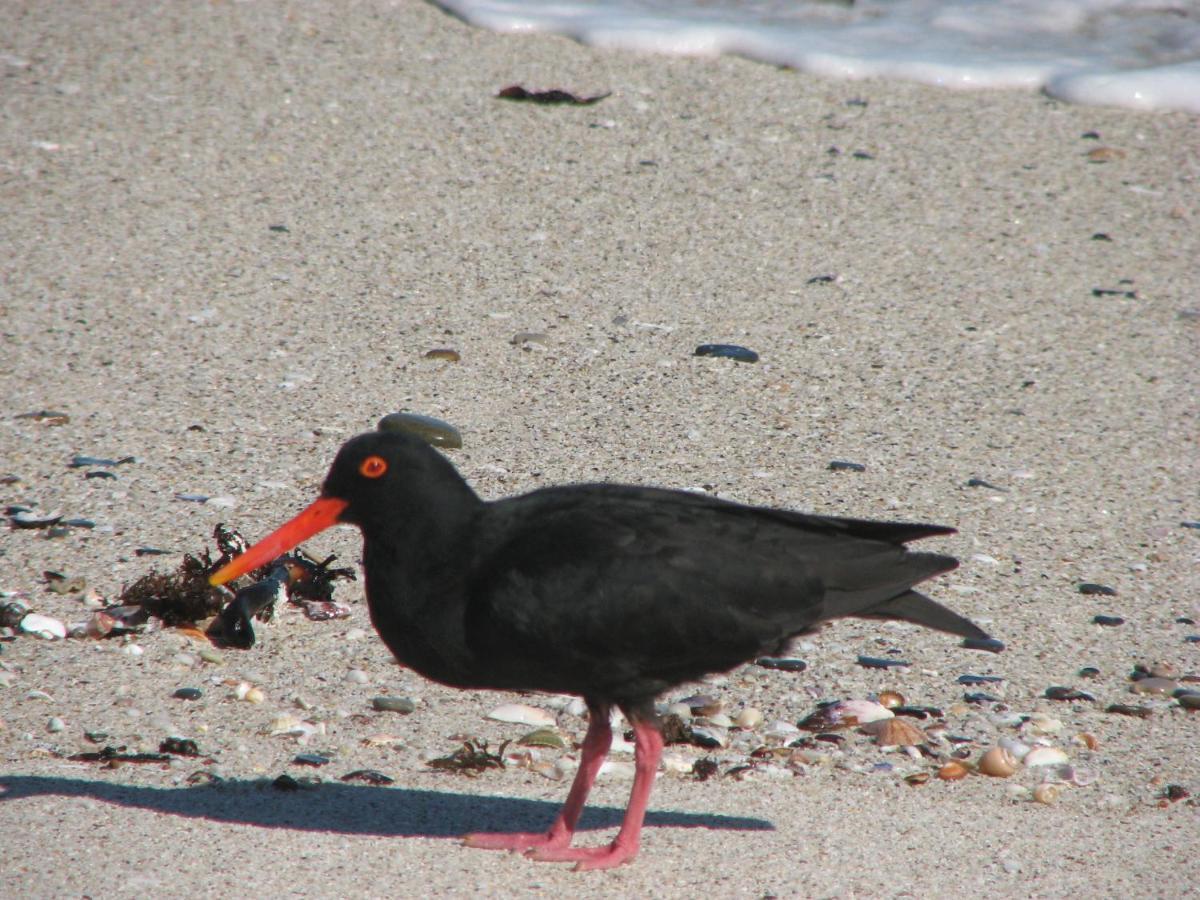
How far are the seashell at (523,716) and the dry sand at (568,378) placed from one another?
0.06m

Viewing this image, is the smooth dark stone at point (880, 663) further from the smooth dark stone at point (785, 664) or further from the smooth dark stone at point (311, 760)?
the smooth dark stone at point (311, 760)

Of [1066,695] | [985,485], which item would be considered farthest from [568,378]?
[1066,695]

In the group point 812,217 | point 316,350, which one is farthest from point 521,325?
point 812,217

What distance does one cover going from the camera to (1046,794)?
4.33 metres

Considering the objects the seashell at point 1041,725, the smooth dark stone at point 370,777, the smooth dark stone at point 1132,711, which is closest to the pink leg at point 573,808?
the smooth dark stone at point 370,777

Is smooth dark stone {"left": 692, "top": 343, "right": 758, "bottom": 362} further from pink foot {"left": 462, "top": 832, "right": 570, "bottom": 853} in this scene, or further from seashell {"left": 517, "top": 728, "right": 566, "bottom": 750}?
pink foot {"left": 462, "top": 832, "right": 570, "bottom": 853}

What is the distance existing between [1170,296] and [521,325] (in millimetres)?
3620

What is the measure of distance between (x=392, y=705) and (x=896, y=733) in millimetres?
1613

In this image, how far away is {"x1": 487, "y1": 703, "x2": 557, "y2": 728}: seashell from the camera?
4.70 m

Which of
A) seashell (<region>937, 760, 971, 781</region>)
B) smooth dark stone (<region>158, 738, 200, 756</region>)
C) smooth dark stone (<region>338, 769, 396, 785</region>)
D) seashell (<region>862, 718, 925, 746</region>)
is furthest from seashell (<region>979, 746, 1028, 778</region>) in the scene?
smooth dark stone (<region>158, 738, 200, 756</region>)

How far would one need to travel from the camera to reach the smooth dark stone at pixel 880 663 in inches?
198

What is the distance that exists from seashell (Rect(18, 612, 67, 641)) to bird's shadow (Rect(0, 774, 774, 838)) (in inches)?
34.8

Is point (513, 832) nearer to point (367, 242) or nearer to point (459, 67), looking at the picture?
point (367, 242)

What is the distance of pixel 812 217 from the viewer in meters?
8.81
